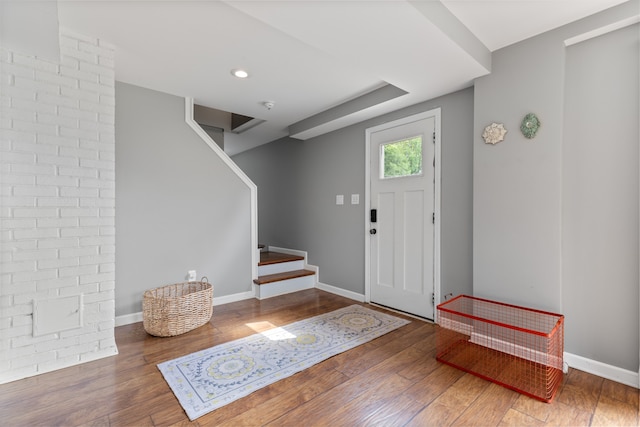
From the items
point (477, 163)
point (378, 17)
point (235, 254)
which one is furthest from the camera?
point (235, 254)

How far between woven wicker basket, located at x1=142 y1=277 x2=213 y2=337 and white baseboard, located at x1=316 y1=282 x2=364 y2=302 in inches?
67.4

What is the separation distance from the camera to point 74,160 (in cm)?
208

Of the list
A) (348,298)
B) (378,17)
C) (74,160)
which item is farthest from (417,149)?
(74,160)

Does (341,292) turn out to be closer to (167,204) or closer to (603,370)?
(167,204)

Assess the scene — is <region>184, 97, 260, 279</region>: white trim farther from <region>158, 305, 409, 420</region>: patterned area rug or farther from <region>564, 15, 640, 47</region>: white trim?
<region>564, 15, 640, 47</region>: white trim

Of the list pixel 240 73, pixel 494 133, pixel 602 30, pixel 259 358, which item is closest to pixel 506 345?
pixel 494 133

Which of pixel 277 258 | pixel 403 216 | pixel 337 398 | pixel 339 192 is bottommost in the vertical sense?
pixel 337 398

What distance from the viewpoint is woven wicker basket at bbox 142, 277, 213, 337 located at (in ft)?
8.24

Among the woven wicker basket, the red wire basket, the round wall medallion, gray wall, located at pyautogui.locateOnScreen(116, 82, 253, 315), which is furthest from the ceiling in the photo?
the woven wicker basket

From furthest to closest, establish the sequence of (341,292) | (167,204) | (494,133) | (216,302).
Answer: (341,292), (216,302), (167,204), (494,133)

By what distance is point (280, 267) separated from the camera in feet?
13.8

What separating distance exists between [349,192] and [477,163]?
1.64 m

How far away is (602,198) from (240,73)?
290cm

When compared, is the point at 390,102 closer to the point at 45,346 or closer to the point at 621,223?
the point at 621,223
